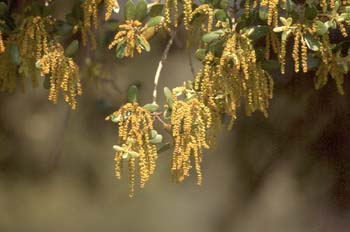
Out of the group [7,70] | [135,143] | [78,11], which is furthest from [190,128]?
[7,70]

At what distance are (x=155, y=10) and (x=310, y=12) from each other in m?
0.48

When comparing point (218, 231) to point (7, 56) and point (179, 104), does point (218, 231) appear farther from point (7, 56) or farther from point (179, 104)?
point (7, 56)

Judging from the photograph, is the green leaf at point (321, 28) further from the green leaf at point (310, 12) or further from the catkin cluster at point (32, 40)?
the catkin cluster at point (32, 40)

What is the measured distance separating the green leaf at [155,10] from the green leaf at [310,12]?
0.45m

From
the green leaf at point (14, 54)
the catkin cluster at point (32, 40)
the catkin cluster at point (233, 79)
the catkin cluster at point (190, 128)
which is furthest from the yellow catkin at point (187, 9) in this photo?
the green leaf at point (14, 54)

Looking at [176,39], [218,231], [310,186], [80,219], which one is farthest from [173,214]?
[176,39]

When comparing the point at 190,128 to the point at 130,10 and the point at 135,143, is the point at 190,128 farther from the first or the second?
the point at 130,10

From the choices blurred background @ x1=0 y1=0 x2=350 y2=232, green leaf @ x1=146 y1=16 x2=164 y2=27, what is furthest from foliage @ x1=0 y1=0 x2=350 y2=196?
blurred background @ x1=0 y1=0 x2=350 y2=232

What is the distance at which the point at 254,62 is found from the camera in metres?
1.66

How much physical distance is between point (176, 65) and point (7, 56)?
58 cm

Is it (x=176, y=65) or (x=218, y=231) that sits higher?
(x=176, y=65)

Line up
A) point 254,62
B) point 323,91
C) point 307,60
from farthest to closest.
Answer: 1. point 323,91
2. point 307,60
3. point 254,62

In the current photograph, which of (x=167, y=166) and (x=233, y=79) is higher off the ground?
(x=233, y=79)

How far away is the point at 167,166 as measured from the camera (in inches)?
84.9
